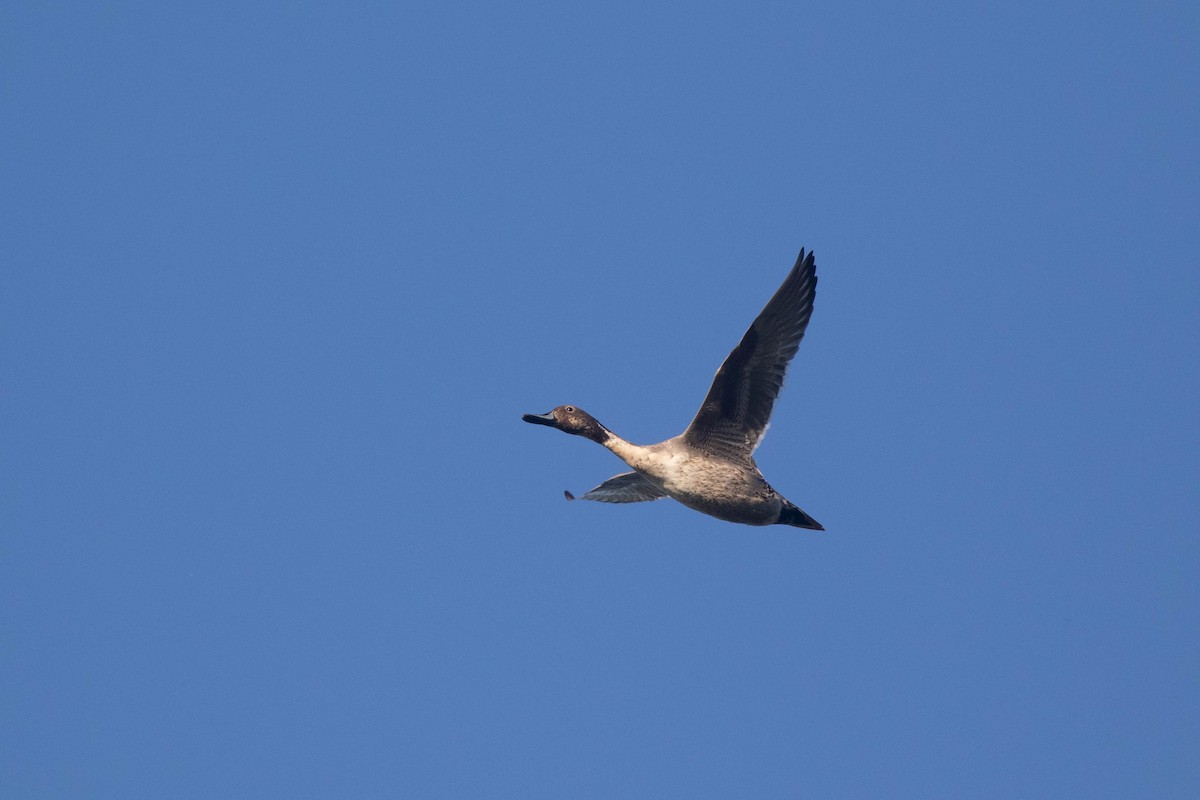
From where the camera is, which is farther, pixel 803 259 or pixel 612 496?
pixel 612 496

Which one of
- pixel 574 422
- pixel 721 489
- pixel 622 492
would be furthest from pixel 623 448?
pixel 622 492

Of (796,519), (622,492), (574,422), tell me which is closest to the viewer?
(796,519)

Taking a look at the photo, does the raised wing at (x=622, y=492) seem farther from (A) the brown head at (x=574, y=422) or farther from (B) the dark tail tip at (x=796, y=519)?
(B) the dark tail tip at (x=796, y=519)

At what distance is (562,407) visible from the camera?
16.6 metres

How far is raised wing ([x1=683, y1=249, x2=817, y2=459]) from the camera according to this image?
48.9ft

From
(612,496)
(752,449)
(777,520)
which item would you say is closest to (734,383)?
(752,449)

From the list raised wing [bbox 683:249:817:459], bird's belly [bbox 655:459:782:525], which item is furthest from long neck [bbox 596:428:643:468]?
raised wing [bbox 683:249:817:459]

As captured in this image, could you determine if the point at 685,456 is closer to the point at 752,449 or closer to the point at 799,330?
the point at 752,449

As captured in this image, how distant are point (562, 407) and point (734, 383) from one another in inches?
105

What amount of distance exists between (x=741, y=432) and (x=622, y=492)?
299 centimetres

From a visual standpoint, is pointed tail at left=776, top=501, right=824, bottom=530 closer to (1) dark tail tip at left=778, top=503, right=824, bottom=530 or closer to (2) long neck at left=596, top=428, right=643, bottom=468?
(1) dark tail tip at left=778, top=503, right=824, bottom=530

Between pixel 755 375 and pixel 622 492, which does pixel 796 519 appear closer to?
pixel 755 375

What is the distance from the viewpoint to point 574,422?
54.0ft

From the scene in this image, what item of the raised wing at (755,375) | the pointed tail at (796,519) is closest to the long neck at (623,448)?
the raised wing at (755,375)
